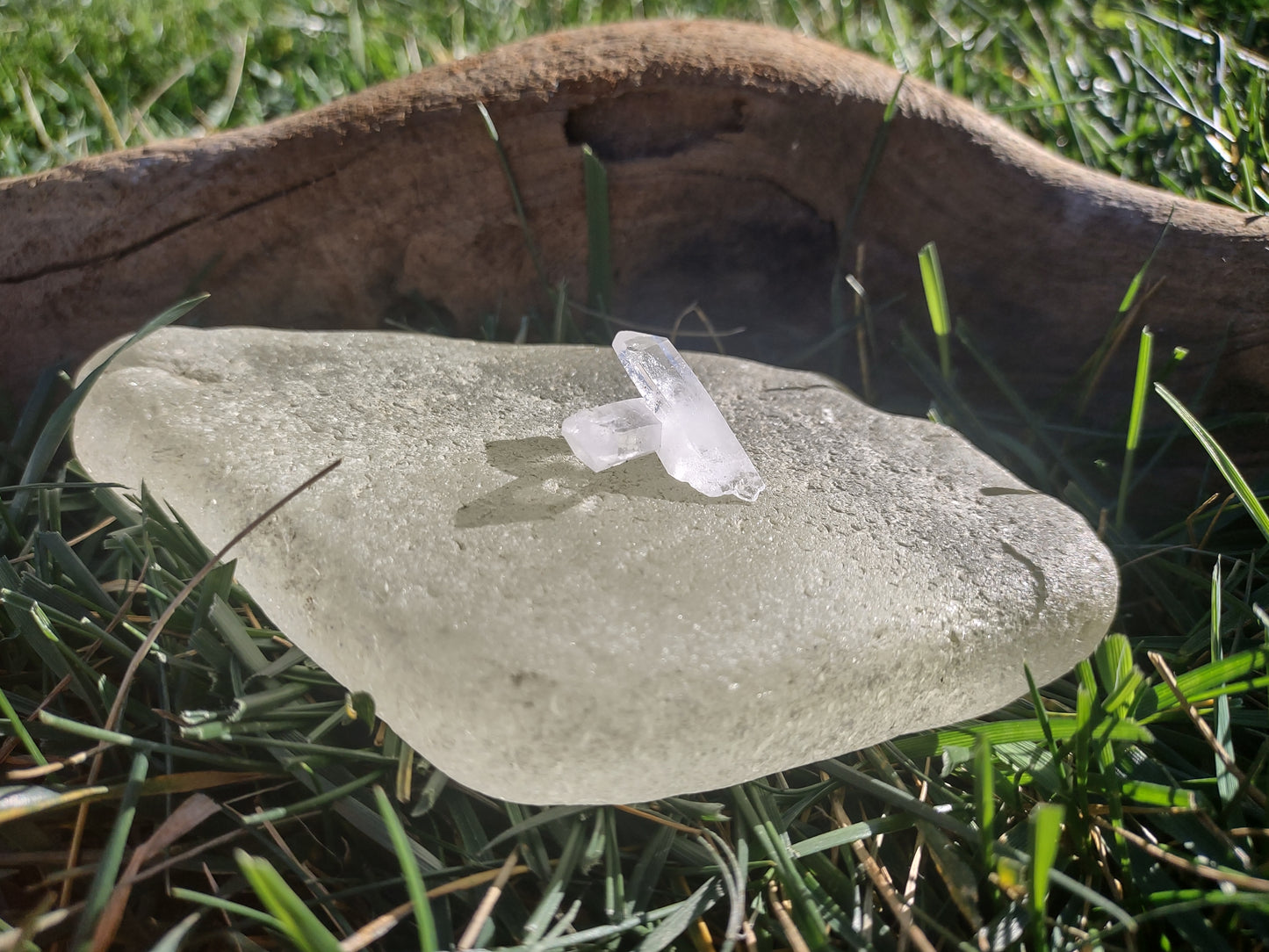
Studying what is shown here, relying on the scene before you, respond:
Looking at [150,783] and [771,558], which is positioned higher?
[771,558]

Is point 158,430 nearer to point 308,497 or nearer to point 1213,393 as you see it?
point 308,497

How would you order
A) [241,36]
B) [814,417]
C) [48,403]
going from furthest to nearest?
[241,36] → [48,403] → [814,417]

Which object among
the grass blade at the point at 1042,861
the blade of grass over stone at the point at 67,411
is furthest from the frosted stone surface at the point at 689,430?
the blade of grass over stone at the point at 67,411

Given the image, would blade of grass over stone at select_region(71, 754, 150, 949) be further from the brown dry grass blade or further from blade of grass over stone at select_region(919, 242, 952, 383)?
blade of grass over stone at select_region(919, 242, 952, 383)

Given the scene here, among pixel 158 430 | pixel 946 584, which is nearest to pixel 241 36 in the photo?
pixel 158 430

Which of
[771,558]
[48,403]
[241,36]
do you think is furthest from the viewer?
[241,36]

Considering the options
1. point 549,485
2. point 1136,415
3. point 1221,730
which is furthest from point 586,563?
point 1136,415

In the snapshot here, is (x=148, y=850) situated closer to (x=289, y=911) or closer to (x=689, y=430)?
(x=289, y=911)

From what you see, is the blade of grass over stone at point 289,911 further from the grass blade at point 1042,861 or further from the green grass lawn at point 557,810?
the grass blade at point 1042,861
